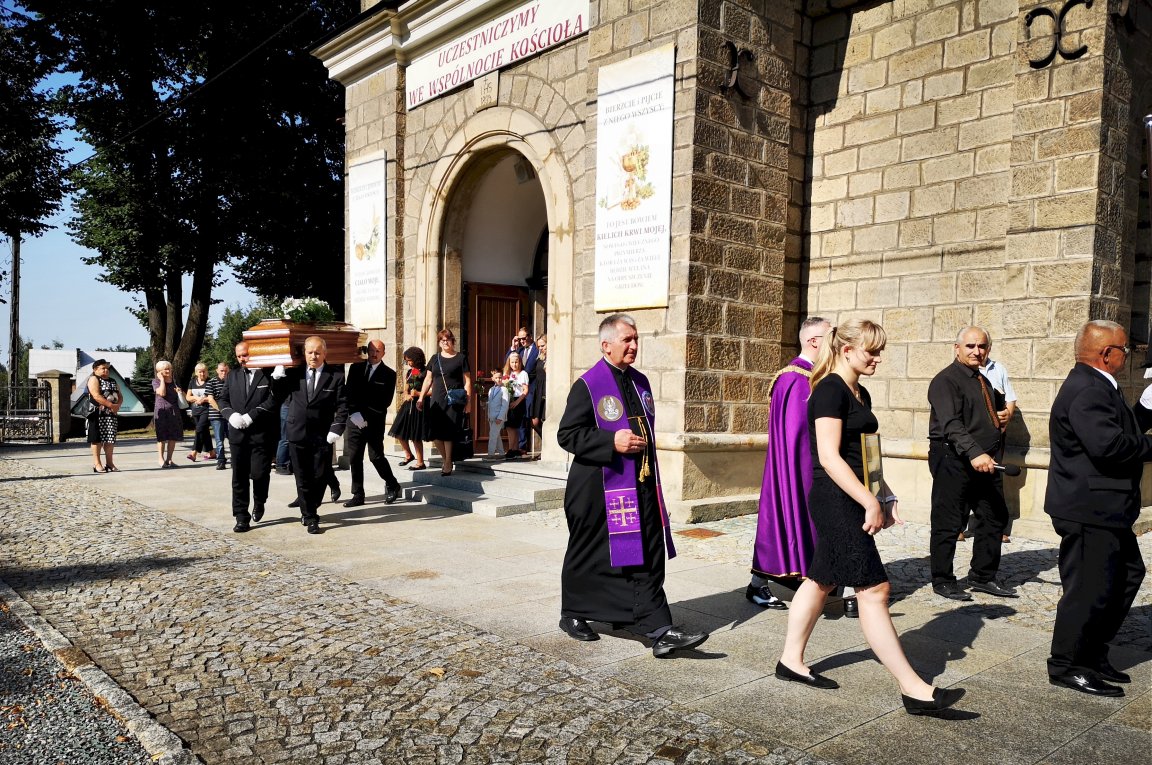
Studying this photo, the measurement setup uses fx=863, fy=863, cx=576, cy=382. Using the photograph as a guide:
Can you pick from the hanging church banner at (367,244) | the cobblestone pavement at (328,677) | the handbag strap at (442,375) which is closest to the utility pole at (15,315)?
the hanging church banner at (367,244)

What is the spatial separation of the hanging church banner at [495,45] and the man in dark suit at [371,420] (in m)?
4.35

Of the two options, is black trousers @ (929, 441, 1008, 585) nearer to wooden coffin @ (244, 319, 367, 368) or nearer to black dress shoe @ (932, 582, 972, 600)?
black dress shoe @ (932, 582, 972, 600)

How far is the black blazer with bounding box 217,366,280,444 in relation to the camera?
25.9 feet

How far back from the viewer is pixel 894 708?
3.67m

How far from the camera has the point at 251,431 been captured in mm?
7930

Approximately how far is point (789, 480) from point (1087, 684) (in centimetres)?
172

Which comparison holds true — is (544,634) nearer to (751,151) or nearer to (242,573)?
(242,573)

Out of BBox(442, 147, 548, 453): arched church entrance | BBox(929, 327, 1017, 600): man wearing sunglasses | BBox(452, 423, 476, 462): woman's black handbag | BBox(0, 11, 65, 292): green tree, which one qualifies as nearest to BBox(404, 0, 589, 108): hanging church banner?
BBox(442, 147, 548, 453): arched church entrance

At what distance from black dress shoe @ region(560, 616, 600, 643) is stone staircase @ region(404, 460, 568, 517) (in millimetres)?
3904

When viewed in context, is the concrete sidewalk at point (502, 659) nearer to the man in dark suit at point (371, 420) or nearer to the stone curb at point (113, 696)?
the stone curb at point (113, 696)

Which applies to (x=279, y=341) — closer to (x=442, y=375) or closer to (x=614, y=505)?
(x=442, y=375)

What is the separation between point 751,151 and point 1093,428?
19.4 ft

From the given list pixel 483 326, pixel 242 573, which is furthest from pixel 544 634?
pixel 483 326

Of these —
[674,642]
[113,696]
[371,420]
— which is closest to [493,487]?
[371,420]
